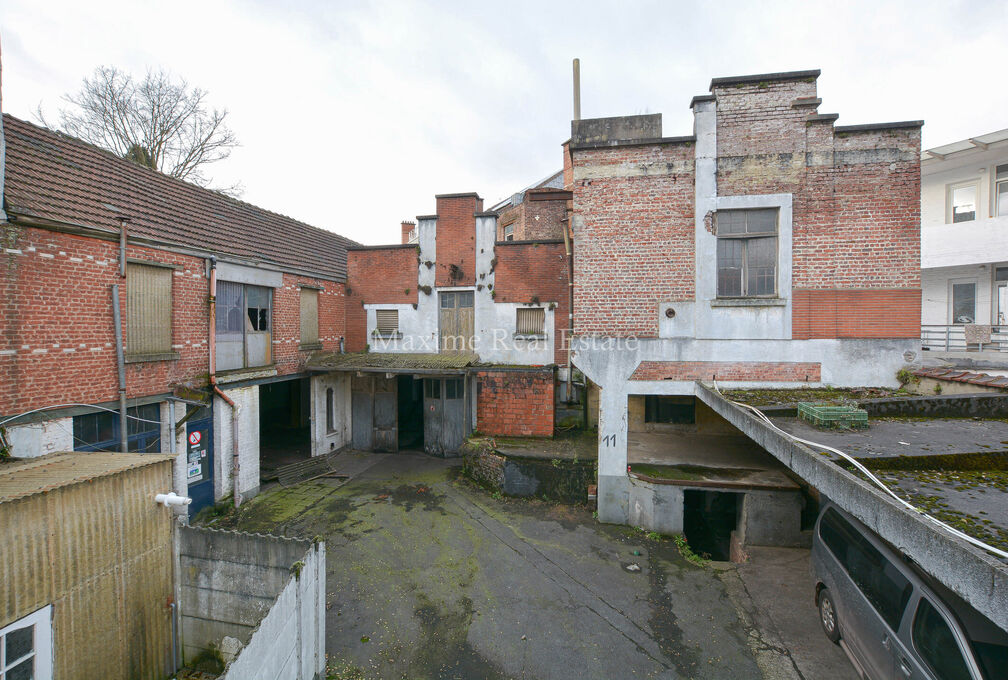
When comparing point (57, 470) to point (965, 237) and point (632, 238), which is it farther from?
point (965, 237)

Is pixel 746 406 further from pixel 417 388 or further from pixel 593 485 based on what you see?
pixel 417 388

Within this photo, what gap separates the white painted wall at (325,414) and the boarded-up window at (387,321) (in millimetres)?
2065

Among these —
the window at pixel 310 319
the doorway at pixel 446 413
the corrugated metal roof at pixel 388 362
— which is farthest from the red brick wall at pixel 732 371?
the window at pixel 310 319

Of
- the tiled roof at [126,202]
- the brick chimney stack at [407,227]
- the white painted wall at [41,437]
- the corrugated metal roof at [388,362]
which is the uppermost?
the brick chimney stack at [407,227]

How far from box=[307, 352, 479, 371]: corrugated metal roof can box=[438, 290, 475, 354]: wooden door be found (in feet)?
1.41

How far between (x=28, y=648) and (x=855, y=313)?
40.8ft

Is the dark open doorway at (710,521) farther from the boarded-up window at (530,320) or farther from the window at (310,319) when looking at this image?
the window at (310,319)

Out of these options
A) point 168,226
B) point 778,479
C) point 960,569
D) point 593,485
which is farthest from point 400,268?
point 960,569

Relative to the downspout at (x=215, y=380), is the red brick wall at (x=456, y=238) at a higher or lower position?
higher

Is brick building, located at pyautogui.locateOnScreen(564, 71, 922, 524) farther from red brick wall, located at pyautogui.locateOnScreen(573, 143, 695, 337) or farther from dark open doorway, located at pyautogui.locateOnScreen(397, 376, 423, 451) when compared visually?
dark open doorway, located at pyautogui.locateOnScreen(397, 376, 423, 451)

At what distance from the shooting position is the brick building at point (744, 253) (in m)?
7.61

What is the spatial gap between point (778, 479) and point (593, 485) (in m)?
3.70

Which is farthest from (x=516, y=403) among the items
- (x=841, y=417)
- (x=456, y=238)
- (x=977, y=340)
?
(x=977, y=340)

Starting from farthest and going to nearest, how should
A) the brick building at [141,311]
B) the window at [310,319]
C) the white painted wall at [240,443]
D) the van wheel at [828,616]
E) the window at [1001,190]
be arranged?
the window at [1001,190], the window at [310,319], the white painted wall at [240,443], the brick building at [141,311], the van wheel at [828,616]
